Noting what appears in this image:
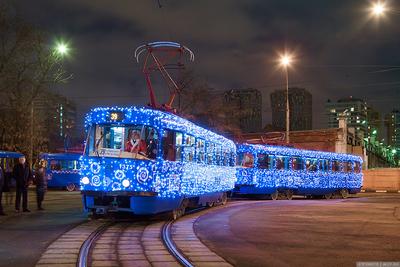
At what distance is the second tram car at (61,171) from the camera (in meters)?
41.7

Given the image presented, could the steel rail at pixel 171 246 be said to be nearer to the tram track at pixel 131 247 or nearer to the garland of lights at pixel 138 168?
the tram track at pixel 131 247

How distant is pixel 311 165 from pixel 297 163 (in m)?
1.52

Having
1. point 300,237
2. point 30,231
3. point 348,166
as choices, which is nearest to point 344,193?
point 348,166

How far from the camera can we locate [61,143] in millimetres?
68500

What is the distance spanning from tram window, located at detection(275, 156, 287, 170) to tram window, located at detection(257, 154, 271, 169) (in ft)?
2.73

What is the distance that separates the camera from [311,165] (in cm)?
3444

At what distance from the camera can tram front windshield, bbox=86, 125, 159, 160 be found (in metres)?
15.2

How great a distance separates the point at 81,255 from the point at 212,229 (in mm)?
5124

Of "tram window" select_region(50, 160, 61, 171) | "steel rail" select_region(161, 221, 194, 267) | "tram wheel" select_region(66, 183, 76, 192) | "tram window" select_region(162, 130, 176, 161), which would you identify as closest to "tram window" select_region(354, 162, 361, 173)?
"tram wheel" select_region(66, 183, 76, 192)

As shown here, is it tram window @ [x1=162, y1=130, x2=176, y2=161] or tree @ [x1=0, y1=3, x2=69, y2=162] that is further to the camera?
tree @ [x1=0, y1=3, x2=69, y2=162]

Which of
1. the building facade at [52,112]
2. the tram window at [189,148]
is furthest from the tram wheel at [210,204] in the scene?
the building facade at [52,112]

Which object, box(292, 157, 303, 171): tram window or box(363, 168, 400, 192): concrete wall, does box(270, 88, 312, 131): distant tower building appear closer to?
box(363, 168, 400, 192): concrete wall

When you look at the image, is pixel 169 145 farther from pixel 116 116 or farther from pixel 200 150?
pixel 200 150

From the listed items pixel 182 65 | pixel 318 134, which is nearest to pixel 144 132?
pixel 182 65
